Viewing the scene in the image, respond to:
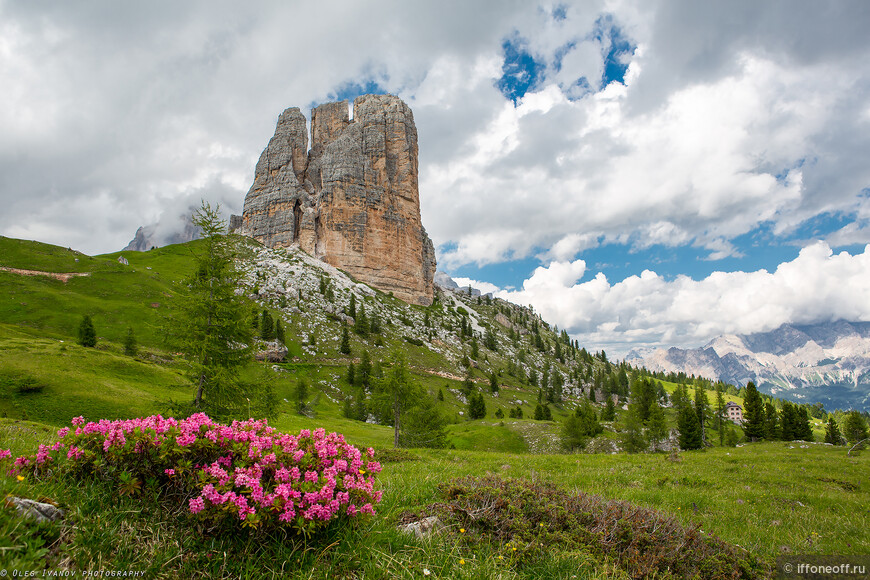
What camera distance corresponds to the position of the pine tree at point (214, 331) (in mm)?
17859

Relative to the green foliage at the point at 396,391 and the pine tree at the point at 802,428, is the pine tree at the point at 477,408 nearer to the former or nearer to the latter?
the green foliage at the point at 396,391

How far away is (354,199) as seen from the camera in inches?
6939

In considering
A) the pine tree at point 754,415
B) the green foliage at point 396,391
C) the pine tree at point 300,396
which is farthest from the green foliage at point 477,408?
the pine tree at point 754,415

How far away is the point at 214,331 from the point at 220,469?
51.2ft

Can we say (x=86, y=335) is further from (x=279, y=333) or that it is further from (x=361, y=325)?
(x=361, y=325)

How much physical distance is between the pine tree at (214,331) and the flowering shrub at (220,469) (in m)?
13.2

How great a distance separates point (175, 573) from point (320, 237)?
18154cm

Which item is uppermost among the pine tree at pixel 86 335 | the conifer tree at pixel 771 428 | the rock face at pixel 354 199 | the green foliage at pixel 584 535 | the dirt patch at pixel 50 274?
the rock face at pixel 354 199

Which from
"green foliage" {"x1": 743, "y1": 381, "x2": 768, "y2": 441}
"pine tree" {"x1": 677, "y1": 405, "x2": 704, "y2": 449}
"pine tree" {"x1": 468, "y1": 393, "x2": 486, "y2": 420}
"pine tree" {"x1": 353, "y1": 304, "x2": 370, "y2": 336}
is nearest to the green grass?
"pine tree" {"x1": 677, "y1": 405, "x2": 704, "y2": 449}

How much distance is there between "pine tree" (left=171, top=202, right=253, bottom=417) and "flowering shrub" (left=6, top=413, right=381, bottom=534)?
1323cm

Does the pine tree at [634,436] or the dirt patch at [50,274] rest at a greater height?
the dirt patch at [50,274]

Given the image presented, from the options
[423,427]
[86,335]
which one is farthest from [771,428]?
[86,335]

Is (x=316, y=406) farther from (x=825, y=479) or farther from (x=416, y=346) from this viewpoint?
(x=825, y=479)

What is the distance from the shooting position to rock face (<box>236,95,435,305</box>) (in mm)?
174875
